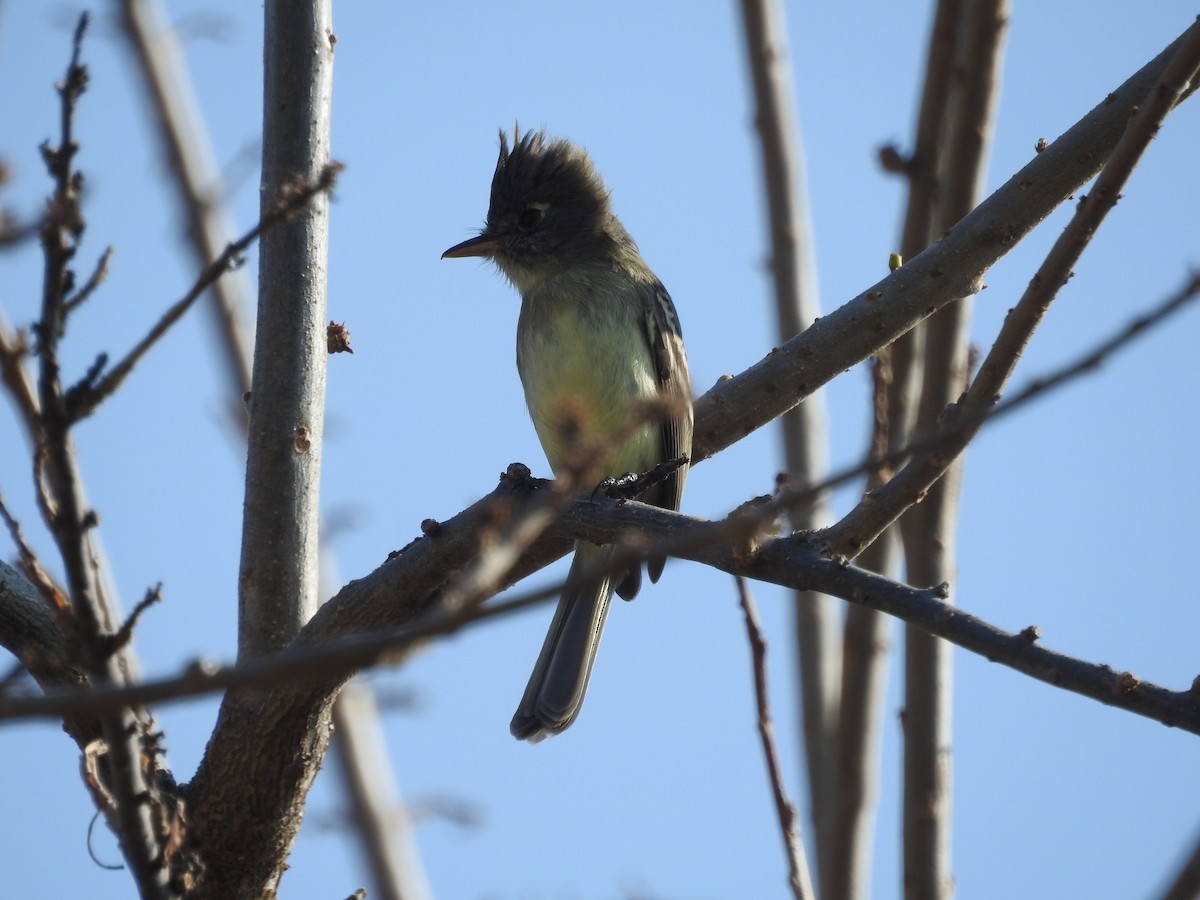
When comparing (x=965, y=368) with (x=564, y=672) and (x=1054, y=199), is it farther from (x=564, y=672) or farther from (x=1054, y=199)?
(x=564, y=672)

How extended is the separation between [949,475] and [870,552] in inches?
20.9

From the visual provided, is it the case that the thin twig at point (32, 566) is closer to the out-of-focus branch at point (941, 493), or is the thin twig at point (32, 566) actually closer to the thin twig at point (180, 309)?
the thin twig at point (180, 309)

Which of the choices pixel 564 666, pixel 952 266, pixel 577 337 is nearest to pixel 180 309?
pixel 952 266

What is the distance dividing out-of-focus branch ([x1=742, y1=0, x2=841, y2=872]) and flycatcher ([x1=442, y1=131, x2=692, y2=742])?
0.52 meters

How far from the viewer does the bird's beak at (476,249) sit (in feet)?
20.7

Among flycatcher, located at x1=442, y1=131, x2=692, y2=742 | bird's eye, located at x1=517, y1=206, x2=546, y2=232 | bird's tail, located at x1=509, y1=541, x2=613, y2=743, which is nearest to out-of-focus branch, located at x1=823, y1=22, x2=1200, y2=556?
flycatcher, located at x1=442, y1=131, x2=692, y2=742

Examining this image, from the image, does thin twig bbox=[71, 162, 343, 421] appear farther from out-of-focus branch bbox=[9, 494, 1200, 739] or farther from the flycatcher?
the flycatcher

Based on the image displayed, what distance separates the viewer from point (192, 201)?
729cm

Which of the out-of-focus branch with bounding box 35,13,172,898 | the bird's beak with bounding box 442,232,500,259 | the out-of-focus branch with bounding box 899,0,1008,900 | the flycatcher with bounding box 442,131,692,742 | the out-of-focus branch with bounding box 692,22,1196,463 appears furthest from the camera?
the bird's beak with bounding box 442,232,500,259

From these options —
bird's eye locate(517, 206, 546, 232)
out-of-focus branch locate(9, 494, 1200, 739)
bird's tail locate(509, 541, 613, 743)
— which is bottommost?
out-of-focus branch locate(9, 494, 1200, 739)

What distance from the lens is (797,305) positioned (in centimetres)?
588

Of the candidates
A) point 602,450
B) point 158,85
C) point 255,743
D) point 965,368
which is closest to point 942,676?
point 965,368

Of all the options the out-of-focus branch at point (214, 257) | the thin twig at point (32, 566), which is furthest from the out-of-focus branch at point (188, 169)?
the thin twig at point (32, 566)

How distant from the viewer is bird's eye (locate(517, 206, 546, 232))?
633 centimetres
